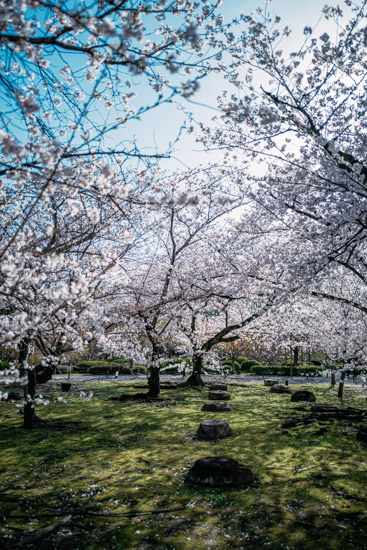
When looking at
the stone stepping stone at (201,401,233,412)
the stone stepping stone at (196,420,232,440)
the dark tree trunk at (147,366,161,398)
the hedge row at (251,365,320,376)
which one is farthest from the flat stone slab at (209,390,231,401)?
the hedge row at (251,365,320,376)

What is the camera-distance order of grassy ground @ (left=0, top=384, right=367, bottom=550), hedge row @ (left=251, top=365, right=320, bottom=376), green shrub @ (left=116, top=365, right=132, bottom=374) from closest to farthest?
grassy ground @ (left=0, top=384, right=367, bottom=550) → green shrub @ (left=116, top=365, right=132, bottom=374) → hedge row @ (left=251, top=365, right=320, bottom=376)

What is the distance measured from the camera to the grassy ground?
420 centimetres

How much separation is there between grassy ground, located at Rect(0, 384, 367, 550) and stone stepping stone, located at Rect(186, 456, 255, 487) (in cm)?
15

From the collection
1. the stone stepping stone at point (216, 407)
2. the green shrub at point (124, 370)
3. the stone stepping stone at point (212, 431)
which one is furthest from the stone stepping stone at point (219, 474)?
the green shrub at point (124, 370)

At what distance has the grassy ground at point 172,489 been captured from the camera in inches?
165

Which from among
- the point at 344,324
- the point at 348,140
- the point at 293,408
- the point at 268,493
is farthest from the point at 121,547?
the point at 344,324

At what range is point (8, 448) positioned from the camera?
302 inches

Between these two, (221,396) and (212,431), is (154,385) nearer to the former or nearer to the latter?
(221,396)

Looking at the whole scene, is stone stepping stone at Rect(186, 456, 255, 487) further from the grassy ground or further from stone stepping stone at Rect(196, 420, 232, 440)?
stone stepping stone at Rect(196, 420, 232, 440)

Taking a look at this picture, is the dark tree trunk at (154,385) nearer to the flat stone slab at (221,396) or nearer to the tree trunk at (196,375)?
the flat stone slab at (221,396)

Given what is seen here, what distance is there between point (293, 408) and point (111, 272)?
33.4 ft

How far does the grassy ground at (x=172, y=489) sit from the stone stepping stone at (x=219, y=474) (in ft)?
0.49

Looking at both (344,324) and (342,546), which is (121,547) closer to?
(342,546)

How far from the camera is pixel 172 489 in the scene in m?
5.59
